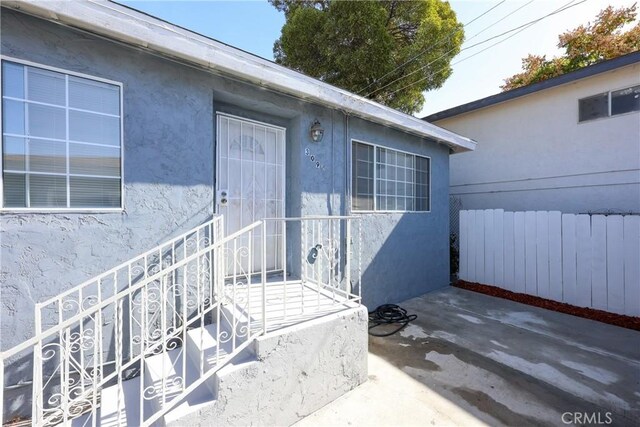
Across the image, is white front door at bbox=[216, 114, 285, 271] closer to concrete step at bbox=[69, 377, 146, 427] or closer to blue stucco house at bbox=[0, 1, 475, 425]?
blue stucco house at bbox=[0, 1, 475, 425]

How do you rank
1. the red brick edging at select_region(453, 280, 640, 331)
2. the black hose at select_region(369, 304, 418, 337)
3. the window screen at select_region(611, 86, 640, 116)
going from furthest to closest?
the window screen at select_region(611, 86, 640, 116) < the red brick edging at select_region(453, 280, 640, 331) < the black hose at select_region(369, 304, 418, 337)

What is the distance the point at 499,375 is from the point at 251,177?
401 cm

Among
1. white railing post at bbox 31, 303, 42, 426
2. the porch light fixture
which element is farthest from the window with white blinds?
the porch light fixture

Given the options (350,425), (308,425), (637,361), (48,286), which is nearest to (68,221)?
(48,286)

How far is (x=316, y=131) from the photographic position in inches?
167

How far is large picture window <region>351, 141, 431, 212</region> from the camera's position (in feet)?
16.5

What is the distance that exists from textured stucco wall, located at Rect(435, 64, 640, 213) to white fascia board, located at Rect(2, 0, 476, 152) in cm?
588

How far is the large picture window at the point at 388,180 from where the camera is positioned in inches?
198

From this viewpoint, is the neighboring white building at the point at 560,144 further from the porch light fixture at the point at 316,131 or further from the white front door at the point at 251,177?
the white front door at the point at 251,177

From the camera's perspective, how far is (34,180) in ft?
8.07

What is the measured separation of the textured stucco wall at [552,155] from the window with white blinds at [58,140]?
30.3 ft

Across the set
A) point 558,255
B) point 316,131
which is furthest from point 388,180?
point 558,255

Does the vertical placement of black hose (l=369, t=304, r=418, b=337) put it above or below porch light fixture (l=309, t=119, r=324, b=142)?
below

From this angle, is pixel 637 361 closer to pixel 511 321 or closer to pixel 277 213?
pixel 511 321
